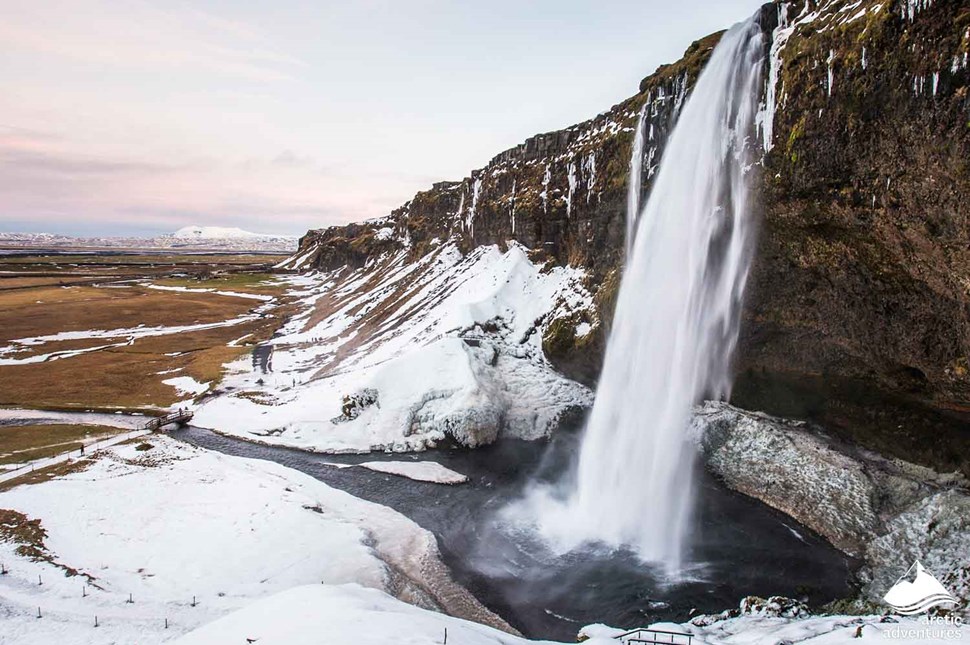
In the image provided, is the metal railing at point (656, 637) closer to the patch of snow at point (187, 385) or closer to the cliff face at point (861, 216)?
the cliff face at point (861, 216)

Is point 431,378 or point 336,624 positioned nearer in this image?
point 336,624

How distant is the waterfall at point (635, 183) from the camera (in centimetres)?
3350

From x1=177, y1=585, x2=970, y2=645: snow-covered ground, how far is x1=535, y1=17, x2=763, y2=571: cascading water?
20.4 feet

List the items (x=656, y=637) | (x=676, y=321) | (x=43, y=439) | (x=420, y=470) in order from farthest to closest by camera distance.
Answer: (x=43, y=439) → (x=420, y=470) → (x=676, y=321) → (x=656, y=637)

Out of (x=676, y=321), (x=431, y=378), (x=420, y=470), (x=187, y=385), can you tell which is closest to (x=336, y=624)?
(x=420, y=470)

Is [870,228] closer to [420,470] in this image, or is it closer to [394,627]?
[394,627]

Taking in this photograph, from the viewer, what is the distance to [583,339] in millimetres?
35781

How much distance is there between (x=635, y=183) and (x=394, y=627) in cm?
3050

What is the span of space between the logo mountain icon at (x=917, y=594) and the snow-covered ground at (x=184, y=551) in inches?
529

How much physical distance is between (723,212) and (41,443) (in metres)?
43.4

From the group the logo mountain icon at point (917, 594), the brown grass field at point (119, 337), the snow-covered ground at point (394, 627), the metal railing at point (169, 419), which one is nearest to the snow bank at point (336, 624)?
the snow-covered ground at point (394, 627)

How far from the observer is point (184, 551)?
20.4 meters

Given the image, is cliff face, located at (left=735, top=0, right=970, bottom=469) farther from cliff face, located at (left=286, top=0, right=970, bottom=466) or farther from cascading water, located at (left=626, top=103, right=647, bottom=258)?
cascading water, located at (left=626, top=103, right=647, bottom=258)

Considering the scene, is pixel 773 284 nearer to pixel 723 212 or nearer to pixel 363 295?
pixel 723 212
